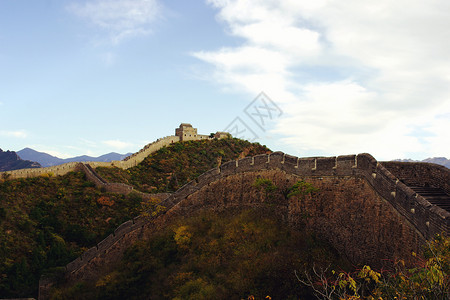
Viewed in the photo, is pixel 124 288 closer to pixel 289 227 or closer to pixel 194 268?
pixel 194 268

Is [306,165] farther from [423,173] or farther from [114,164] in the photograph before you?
[114,164]

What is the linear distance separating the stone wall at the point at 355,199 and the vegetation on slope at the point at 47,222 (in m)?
10.2

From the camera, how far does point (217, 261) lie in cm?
1580

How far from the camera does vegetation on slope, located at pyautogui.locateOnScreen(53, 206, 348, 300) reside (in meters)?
12.9

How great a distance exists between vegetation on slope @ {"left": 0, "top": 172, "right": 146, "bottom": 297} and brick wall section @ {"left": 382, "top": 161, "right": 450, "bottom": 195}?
2123cm

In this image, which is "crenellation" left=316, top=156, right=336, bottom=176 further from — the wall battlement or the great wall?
the wall battlement

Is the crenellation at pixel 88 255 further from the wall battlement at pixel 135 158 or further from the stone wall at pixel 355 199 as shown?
the wall battlement at pixel 135 158

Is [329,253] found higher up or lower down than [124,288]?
higher up

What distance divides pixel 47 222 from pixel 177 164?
20988mm

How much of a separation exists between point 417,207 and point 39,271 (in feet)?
75.3

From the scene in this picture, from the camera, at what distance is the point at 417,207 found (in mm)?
9773

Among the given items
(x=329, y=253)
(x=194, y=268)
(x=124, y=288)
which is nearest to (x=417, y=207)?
(x=329, y=253)

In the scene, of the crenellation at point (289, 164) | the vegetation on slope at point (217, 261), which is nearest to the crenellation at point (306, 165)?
the crenellation at point (289, 164)

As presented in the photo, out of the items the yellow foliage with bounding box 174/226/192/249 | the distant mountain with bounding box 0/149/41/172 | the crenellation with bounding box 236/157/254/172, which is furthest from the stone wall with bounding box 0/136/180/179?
the distant mountain with bounding box 0/149/41/172
